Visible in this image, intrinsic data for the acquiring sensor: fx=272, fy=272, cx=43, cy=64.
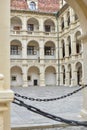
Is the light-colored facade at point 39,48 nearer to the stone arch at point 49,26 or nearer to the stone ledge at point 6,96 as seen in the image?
the stone arch at point 49,26

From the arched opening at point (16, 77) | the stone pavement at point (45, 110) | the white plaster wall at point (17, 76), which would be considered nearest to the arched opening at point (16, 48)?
the arched opening at point (16, 77)

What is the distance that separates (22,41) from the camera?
39.5m

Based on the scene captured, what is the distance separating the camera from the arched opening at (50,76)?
135ft

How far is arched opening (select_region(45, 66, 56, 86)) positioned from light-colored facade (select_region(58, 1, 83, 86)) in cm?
147

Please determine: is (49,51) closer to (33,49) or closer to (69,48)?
(33,49)

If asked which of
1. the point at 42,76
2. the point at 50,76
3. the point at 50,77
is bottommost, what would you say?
the point at 50,77

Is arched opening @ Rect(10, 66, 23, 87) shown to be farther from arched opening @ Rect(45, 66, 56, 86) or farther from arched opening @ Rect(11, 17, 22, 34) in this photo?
arched opening @ Rect(11, 17, 22, 34)

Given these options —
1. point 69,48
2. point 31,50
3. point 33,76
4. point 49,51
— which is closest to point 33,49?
point 31,50

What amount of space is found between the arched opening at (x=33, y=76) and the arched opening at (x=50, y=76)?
1425 millimetres

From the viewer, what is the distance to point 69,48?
126 ft

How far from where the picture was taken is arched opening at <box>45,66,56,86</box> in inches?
1618

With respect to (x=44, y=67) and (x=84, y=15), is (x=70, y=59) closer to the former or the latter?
(x=44, y=67)

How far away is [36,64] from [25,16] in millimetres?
7192

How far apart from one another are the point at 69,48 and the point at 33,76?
272 inches
